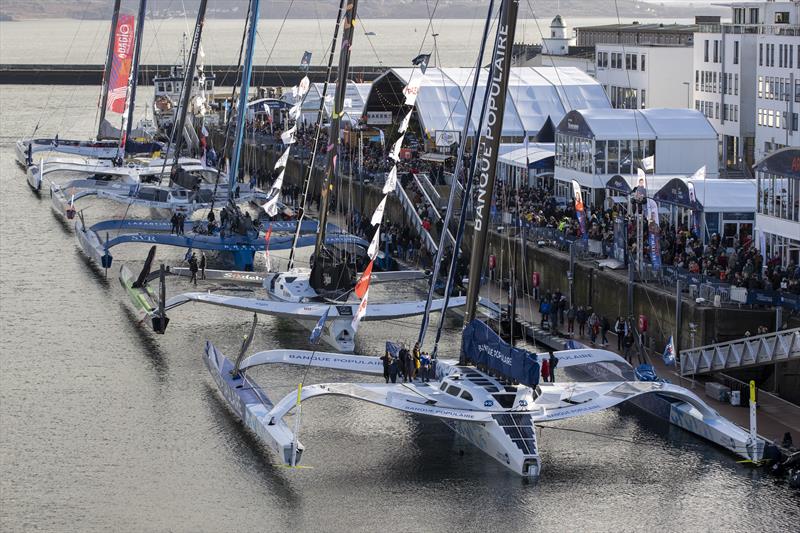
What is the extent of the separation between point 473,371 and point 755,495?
778 centimetres

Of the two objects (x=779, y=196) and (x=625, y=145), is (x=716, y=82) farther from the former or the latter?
(x=779, y=196)

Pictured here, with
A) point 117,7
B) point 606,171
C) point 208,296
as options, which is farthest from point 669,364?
point 117,7

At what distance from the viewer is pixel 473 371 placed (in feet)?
123

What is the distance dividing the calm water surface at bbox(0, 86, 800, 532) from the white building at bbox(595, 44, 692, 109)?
4101 cm

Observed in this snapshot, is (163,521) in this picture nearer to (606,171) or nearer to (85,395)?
(85,395)

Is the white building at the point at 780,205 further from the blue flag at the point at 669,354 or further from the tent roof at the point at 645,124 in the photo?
the tent roof at the point at 645,124

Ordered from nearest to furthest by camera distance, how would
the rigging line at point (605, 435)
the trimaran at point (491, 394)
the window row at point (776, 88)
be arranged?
the trimaran at point (491, 394) < the rigging line at point (605, 435) < the window row at point (776, 88)

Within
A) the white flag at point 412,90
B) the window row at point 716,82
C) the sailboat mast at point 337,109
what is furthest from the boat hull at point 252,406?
the window row at point 716,82

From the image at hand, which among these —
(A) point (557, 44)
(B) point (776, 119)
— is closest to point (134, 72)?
(A) point (557, 44)

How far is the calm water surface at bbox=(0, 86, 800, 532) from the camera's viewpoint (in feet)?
105

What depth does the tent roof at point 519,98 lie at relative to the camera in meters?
83.7

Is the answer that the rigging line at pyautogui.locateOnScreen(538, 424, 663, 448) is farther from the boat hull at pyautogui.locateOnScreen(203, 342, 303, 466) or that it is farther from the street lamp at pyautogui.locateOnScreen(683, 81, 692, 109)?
the street lamp at pyautogui.locateOnScreen(683, 81, 692, 109)

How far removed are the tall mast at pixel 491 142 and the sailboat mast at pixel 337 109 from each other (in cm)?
1221

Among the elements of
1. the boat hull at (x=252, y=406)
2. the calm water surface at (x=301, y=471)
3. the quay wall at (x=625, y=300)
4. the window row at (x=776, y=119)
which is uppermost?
the window row at (x=776, y=119)
